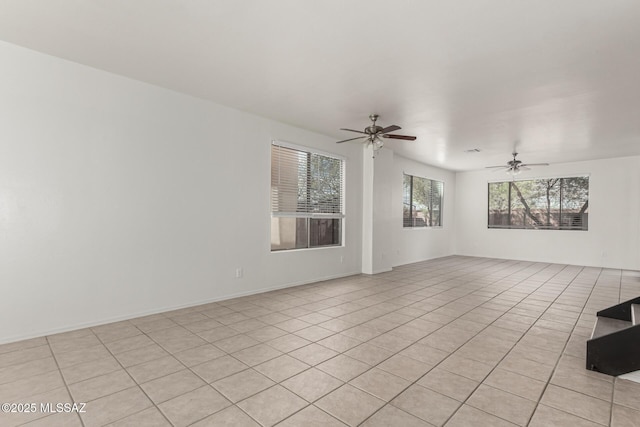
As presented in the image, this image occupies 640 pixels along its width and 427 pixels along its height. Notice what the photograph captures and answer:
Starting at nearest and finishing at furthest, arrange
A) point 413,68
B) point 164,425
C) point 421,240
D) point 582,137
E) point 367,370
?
point 164,425, point 367,370, point 413,68, point 582,137, point 421,240

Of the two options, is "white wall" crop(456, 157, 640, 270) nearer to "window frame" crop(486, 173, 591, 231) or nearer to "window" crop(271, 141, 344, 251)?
"window frame" crop(486, 173, 591, 231)

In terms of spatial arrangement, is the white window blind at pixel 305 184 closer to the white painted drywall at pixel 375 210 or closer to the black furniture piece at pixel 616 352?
the white painted drywall at pixel 375 210

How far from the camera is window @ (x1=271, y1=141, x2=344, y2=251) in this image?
5207mm

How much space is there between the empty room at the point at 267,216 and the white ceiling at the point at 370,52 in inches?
0.9

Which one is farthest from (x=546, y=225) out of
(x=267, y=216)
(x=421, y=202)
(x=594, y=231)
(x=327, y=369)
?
(x=327, y=369)

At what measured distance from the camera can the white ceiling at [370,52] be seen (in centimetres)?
237

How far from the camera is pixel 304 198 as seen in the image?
18.4ft

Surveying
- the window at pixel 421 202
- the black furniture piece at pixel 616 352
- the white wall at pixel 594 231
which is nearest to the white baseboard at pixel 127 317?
the black furniture piece at pixel 616 352

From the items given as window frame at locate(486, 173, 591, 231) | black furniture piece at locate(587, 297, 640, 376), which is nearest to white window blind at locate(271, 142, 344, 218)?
black furniture piece at locate(587, 297, 640, 376)

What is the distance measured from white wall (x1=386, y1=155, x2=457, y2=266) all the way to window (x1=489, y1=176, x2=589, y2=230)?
119 centimetres

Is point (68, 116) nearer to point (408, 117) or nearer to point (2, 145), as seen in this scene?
point (2, 145)

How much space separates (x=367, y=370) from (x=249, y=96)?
345cm

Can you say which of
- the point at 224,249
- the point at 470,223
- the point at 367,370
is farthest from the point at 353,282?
the point at 470,223

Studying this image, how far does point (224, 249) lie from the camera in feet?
14.6
